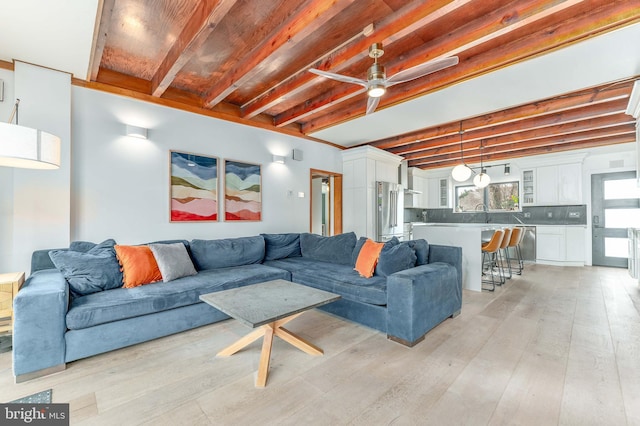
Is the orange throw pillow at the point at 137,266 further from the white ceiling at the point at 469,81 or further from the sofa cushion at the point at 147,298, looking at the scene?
the white ceiling at the point at 469,81

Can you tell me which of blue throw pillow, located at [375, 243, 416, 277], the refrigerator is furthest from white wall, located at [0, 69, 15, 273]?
the refrigerator

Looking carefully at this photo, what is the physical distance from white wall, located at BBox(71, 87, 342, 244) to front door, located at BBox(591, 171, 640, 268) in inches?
288

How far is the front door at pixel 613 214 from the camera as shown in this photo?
5895 millimetres

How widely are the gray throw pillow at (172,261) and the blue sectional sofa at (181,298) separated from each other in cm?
7

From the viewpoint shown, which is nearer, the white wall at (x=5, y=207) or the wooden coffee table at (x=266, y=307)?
the wooden coffee table at (x=266, y=307)

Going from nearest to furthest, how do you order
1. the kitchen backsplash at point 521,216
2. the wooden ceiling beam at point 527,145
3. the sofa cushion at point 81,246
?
1. the sofa cushion at point 81,246
2. the wooden ceiling beam at point 527,145
3. the kitchen backsplash at point 521,216

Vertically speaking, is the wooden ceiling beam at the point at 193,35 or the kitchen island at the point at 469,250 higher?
the wooden ceiling beam at the point at 193,35

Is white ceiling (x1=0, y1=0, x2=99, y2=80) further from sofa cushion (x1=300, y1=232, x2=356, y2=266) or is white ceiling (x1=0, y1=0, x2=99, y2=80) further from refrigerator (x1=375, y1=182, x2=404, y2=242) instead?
refrigerator (x1=375, y1=182, x2=404, y2=242)

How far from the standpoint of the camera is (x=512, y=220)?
7262mm

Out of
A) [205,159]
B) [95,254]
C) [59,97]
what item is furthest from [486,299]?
[59,97]

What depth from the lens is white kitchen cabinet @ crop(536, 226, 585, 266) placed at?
20.2 ft

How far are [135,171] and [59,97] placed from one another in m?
0.98

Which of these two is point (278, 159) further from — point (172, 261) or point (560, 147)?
point (560, 147)

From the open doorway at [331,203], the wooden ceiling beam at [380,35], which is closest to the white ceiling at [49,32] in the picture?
the wooden ceiling beam at [380,35]
